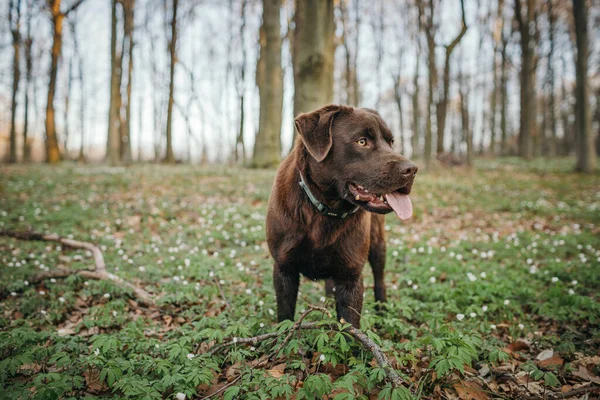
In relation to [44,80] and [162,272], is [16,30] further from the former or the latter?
[162,272]

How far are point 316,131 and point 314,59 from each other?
6341mm

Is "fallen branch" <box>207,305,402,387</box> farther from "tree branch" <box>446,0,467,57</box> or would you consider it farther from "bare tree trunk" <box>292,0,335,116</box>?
"tree branch" <box>446,0,467,57</box>

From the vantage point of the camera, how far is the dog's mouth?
2643 mm

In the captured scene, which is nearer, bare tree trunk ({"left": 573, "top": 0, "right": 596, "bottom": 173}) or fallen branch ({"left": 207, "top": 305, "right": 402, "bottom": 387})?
fallen branch ({"left": 207, "top": 305, "right": 402, "bottom": 387})

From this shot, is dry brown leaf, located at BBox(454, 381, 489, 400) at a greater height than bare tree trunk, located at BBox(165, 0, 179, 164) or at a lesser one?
lesser

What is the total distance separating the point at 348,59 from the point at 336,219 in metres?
24.7

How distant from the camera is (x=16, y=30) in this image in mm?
22156

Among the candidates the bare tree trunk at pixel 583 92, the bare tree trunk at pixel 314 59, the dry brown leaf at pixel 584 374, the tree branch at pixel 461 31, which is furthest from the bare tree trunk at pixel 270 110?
the dry brown leaf at pixel 584 374

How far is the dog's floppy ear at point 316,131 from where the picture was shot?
2.75 metres

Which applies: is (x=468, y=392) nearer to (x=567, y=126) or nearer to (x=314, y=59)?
(x=314, y=59)

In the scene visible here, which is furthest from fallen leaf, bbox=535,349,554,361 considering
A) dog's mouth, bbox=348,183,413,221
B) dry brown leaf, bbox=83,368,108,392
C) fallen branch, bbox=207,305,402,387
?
dry brown leaf, bbox=83,368,108,392

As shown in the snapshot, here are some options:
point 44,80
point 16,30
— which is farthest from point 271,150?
point 44,80

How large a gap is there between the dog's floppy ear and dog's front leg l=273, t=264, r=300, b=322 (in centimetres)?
104

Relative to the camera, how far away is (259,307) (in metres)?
3.96
